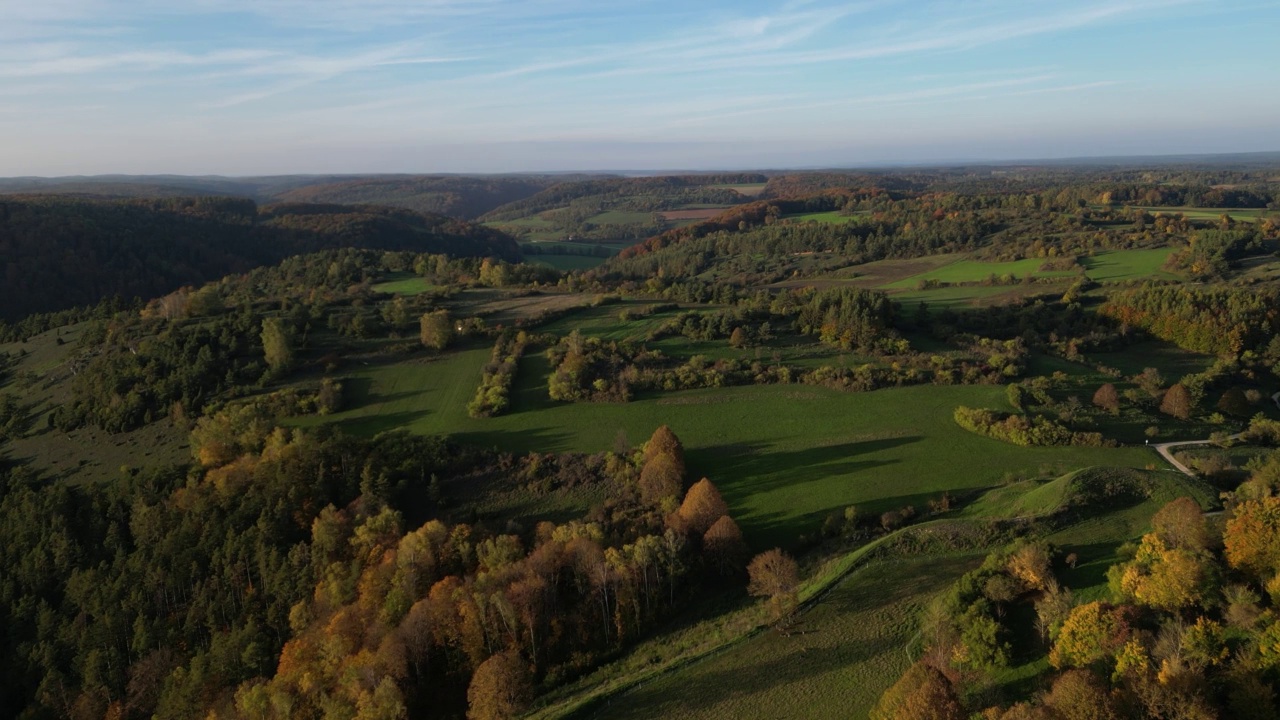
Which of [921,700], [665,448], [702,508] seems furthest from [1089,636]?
[665,448]

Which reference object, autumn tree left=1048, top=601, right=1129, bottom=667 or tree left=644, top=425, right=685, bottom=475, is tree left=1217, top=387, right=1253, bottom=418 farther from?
tree left=644, top=425, right=685, bottom=475

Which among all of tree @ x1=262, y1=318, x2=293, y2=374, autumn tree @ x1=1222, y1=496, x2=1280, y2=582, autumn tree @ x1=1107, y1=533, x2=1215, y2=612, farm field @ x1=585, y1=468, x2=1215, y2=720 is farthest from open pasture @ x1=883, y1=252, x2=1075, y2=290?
tree @ x1=262, y1=318, x2=293, y2=374

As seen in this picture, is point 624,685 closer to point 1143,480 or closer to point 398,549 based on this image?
point 398,549

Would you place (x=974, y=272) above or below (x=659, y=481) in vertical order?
above

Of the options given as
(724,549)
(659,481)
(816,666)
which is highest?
(659,481)

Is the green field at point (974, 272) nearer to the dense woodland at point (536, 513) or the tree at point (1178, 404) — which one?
the dense woodland at point (536, 513)

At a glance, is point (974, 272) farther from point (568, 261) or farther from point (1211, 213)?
point (568, 261)

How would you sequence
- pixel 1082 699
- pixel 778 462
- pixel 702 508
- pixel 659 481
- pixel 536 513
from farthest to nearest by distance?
1. pixel 778 462
2. pixel 536 513
3. pixel 659 481
4. pixel 702 508
5. pixel 1082 699

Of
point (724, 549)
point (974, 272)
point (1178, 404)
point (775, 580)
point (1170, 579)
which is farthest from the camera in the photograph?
point (974, 272)
